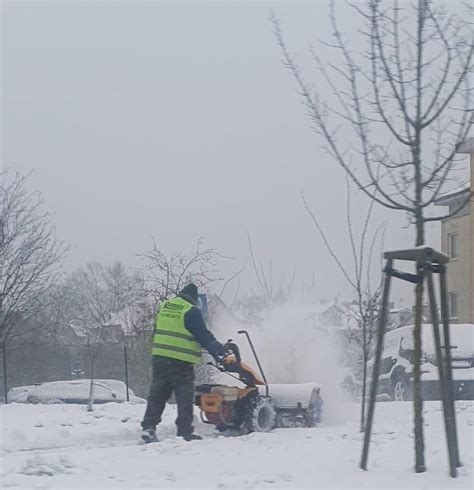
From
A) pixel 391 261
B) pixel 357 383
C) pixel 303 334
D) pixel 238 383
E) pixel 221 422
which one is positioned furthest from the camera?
pixel 357 383

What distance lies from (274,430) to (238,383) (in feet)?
5.78

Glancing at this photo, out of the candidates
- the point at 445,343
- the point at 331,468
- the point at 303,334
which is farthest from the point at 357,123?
the point at 303,334

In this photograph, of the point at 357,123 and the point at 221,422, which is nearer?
the point at 357,123

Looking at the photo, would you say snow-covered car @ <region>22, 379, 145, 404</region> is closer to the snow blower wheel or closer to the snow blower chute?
the snow blower chute

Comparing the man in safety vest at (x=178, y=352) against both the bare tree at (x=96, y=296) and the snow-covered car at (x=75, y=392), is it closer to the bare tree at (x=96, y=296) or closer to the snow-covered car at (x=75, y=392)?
the snow-covered car at (x=75, y=392)

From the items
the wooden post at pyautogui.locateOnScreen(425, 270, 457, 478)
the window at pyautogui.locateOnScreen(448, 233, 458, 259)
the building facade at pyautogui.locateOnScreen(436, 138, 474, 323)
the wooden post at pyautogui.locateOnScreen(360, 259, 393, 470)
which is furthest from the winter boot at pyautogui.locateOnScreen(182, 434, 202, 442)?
the window at pyautogui.locateOnScreen(448, 233, 458, 259)

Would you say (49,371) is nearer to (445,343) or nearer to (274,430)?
(274,430)

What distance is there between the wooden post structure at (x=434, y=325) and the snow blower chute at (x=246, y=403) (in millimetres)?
3643

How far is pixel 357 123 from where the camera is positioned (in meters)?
8.69

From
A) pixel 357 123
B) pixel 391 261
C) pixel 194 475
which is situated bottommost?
pixel 194 475

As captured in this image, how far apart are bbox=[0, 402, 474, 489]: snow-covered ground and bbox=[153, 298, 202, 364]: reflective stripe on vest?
0.94 meters

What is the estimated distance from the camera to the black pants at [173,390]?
34.0ft

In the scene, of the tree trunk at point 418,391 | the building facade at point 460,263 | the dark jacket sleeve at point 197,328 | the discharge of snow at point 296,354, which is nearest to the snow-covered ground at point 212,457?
the tree trunk at point 418,391

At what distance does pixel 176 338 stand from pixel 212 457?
2554mm
